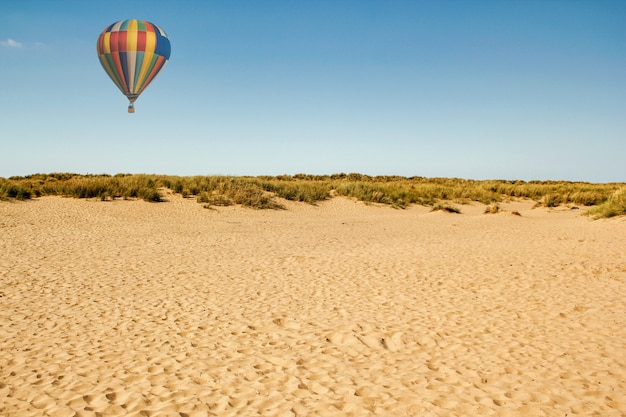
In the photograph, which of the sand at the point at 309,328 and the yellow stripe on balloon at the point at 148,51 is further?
the yellow stripe on balloon at the point at 148,51

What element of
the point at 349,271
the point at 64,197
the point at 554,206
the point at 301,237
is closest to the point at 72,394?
the point at 349,271

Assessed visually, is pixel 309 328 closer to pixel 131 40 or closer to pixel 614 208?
pixel 614 208

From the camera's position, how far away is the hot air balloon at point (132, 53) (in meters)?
25.5

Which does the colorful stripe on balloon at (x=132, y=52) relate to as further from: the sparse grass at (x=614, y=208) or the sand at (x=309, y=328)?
the sparse grass at (x=614, y=208)

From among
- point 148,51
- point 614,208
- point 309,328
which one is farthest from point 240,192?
point 309,328

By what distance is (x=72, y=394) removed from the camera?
494cm

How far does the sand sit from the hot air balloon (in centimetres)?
1388

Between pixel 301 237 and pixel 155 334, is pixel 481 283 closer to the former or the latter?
pixel 155 334

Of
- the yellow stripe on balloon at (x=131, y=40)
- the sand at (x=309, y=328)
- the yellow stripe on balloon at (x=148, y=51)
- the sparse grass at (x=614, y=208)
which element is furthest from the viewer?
the yellow stripe on balloon at (x=148, y=51)

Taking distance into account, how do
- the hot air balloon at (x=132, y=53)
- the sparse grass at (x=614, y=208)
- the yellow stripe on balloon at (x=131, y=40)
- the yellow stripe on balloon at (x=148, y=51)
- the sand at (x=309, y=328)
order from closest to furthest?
the sand at (x=309, y=328), the sparse grass at (x=614, y=208), the yellow stripe on balloon at (x=131, y=40), the hot air balloon at (x=132, y=53), the yellow stripe on balloon at (x=148, y=51)

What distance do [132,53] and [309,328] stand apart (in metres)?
23.6

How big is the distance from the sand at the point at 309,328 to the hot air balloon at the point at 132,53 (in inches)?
547

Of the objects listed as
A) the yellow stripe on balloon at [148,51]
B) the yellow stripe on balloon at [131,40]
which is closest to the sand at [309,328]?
the yellow stripe on balloon at [148,51]

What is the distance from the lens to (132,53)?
25469 millimetres
